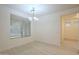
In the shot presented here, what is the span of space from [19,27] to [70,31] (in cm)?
112

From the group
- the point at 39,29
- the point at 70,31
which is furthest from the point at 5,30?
the point at 70,31

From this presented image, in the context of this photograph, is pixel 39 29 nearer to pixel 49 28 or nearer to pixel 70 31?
pixel 49 28

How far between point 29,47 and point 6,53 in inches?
19.6

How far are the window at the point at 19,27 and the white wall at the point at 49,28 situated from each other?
20 centimetres

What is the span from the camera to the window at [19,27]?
2.25 metres

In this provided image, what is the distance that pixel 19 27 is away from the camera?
229 centimetres

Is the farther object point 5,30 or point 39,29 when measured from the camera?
point 39,29

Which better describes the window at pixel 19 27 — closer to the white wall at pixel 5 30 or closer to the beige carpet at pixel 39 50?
the white wall at pixel 5 30

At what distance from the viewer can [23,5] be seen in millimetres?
2219

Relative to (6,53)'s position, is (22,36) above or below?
above

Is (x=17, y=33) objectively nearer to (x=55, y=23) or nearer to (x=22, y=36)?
(x=22, y=36)

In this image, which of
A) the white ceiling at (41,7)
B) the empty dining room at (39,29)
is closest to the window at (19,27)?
the empty dining room at (39,29)
